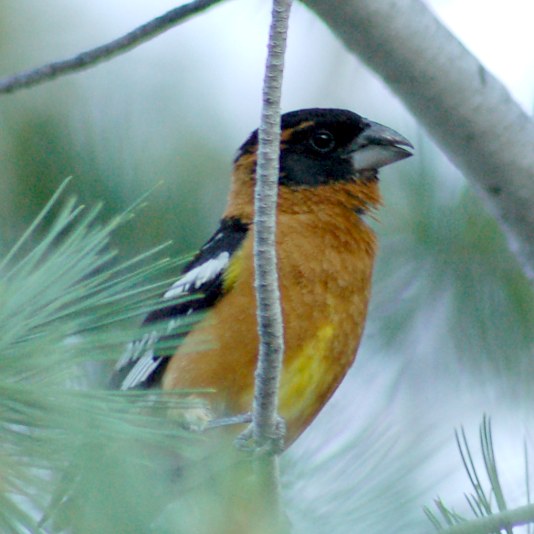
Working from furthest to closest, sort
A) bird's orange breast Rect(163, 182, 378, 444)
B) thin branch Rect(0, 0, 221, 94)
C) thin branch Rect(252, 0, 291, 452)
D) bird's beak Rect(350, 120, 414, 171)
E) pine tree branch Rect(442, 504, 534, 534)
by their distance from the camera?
bird's beak Rect(350, 120, 414, 171), bird's orange breast Rect(163, 182, 378, 444), thin branch Rect(0, 0, 221, 94), thin branch Rect(252, 0, 291, 452), pine tree branch Rect(442, 504, 534, 534)

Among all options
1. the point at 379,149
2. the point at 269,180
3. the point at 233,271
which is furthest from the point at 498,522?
the point at 379,149

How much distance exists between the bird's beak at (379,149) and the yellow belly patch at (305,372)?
2.46ft

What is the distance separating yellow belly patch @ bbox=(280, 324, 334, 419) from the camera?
362 cm

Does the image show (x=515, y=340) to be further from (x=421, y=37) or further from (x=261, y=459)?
(x=261, y=459)

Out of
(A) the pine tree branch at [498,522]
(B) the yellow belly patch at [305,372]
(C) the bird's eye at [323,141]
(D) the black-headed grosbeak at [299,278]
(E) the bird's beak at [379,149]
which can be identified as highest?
(C) the bird's eye at [323,141]

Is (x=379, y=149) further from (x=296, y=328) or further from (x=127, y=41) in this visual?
(x=127, y=41)

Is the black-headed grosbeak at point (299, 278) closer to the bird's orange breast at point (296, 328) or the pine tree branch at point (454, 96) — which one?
the bird's orange breast at point (296, 328)

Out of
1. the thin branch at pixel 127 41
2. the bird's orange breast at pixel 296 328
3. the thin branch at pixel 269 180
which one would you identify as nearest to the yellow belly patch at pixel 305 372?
the bird's orange breast at pixel 296 328

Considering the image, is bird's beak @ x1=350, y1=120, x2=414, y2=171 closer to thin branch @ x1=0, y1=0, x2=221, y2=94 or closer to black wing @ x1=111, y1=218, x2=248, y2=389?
black wing @ x1=111, y1=218, x2=248, y2=389

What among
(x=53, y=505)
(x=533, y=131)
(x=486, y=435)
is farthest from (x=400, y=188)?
(x=53, y=505)

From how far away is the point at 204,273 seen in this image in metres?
3.85

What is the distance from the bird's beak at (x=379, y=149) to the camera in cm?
411

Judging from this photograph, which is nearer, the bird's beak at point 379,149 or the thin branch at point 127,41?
the thin branch at point 127,41

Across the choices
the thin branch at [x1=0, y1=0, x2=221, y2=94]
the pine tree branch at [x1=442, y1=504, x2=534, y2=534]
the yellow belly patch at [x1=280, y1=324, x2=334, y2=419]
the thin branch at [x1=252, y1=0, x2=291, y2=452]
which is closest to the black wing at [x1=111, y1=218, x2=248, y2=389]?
the yellow belly patch at [x1=280, y1=324, x2=334, y2=419]
